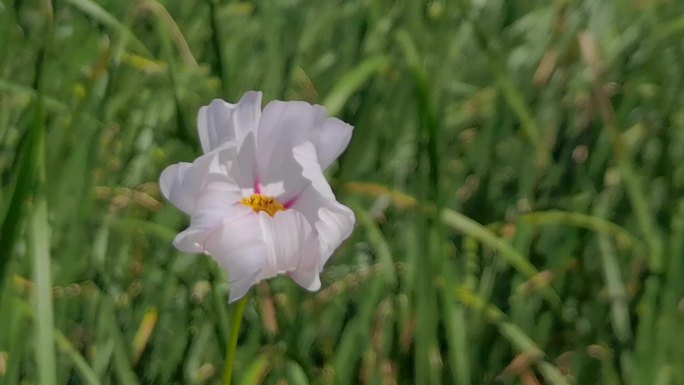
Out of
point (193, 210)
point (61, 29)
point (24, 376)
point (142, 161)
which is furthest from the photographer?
point (61, 29)

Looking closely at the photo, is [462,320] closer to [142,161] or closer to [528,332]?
[528,332]

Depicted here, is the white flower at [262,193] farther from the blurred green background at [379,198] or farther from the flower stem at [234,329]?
the blurred green background at [379,198]

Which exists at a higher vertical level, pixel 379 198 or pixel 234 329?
pixel 234 329

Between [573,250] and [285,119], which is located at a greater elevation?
[285,119]

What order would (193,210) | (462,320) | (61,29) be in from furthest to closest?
(61,29) → (462,320) → (193,210)

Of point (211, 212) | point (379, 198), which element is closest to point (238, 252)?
point (211, 212)

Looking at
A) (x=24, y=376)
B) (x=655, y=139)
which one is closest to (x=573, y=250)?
(x=655, y=139)

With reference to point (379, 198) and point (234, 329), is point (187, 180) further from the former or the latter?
point (379, 198)

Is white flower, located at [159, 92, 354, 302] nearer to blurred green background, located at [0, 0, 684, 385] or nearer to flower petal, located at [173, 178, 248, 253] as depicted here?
flower petal, located at [173, 178, 248, 253]
